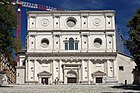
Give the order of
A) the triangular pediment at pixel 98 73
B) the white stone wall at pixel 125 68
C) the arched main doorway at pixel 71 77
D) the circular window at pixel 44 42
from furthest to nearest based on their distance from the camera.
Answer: the white stone wall at pixel 125 68 → the circular window at pixel 44 42 → the arched main doorway at pixel 71 77 → the triangular pediment at pixel 98 73

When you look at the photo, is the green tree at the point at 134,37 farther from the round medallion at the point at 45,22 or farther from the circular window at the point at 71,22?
the round medallion at the point at 45,22

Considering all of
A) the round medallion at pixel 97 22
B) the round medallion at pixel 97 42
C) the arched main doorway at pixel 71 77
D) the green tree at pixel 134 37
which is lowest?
the arched main doorway at pixel 71 77

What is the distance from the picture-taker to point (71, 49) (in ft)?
241

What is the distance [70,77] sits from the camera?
7275cm

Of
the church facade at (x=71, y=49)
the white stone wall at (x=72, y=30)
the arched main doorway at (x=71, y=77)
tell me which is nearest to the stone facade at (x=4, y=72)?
the church facade at (x=71, y=49)

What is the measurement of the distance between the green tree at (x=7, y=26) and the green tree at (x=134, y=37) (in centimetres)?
1444

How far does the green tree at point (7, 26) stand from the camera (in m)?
38.5

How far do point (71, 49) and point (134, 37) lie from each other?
3910 centimetres

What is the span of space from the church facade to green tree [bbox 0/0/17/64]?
31.0 meters

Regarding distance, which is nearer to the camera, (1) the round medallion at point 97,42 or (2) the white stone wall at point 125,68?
(1) the round medallion at point 97,42

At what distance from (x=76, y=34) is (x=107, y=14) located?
876cm

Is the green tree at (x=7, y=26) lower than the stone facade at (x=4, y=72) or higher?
higher

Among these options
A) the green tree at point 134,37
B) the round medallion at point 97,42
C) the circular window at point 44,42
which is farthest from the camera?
the circular window at point 44,42

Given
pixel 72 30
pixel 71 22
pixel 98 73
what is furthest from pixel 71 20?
pixel 98 73
